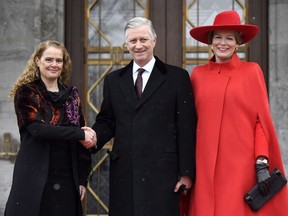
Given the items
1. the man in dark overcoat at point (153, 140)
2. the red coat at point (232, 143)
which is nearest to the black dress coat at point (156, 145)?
the man in dark overcoat at point (153, 140)

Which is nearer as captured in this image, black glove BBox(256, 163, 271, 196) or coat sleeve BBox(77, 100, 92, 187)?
black glove BBox(256, 163, 271, 196)

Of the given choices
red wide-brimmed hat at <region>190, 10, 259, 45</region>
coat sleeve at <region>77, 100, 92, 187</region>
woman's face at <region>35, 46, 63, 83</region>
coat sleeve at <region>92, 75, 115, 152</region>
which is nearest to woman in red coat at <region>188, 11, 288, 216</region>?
red wide-brimmed hat at <region>190, 10, 259, 45</region>

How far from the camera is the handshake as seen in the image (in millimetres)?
4094

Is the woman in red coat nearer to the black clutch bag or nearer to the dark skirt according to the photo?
the black clutch bag

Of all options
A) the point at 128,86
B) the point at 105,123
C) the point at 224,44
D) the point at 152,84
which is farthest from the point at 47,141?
the point at 224,44


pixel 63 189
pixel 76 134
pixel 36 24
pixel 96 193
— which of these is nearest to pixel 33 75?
pixel 76 134

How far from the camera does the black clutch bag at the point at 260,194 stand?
3.97 metres

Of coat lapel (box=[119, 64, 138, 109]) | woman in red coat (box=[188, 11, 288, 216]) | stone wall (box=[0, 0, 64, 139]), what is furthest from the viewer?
stone wall (box=[0, 0, 64, 139])

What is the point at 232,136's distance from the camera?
405cm

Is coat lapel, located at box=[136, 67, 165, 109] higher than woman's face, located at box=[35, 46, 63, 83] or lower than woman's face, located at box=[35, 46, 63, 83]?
lower

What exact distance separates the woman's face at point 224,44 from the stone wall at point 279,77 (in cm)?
188

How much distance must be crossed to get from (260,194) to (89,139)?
1.16 m

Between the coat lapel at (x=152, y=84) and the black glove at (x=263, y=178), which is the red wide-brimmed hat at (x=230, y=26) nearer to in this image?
the coat lapel at (x=152, y=84)

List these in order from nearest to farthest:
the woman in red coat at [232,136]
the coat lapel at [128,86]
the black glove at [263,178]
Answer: the black glove at [263,178], the woman in red coat at [232,136], the coat lapel at [128,86]
